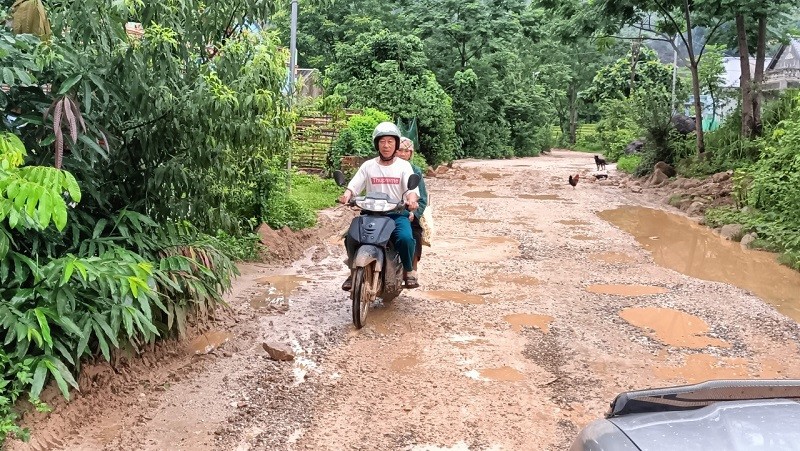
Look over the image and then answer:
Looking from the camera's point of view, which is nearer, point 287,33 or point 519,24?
point 287,33

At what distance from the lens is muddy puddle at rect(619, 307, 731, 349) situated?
17.8 ft

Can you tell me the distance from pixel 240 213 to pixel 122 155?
12.2 feet

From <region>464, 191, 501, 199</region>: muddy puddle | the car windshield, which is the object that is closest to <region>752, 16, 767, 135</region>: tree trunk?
<region>464, 191, 501, 199</region>: muddy puddle

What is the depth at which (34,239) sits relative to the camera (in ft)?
12.6

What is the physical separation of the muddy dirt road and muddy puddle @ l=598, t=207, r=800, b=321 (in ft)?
0.54

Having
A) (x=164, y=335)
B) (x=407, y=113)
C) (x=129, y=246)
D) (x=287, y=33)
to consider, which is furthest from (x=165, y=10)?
(x=287, y=33)

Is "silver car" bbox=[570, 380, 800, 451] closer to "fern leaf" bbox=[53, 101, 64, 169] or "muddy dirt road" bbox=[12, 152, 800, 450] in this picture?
"muddy dirt road" bbox=[12, 152, 800, 450]

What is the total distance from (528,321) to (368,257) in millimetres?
1507

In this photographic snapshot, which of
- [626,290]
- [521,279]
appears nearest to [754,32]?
[626,290]

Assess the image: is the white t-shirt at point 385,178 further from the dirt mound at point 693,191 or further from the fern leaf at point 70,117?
the dirt mound at point 693,191

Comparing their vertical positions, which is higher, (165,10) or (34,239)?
(165,10)

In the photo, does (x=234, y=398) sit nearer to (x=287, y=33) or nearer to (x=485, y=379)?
(x=485, y=379)

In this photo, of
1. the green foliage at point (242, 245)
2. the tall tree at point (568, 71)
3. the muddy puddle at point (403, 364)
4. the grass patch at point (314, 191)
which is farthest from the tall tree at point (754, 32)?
the tall tree at point (568, 71)

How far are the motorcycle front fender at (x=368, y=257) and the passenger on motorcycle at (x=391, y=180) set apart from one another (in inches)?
10.8
